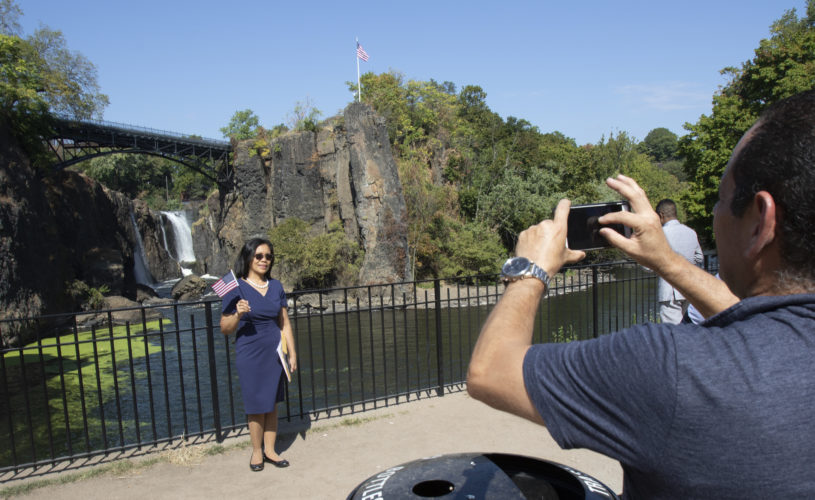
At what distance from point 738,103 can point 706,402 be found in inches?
1225

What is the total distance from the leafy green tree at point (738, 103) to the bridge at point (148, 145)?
→ 36357mm

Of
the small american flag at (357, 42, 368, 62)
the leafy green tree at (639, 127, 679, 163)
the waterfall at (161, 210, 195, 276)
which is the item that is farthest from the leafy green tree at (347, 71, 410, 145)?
the leafy green tree at (639, 127, 679, 163)

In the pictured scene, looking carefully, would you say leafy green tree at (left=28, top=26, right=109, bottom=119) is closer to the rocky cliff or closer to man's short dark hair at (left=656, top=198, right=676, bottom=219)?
the rocky cliff

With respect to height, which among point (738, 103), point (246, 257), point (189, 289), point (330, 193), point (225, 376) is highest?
point (738, 103)

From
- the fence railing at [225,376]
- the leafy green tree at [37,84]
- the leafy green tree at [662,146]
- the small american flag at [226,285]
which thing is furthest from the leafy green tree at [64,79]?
the leafy green tree at [662,146]

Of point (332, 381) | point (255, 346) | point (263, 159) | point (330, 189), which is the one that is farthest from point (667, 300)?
point (263, 159)

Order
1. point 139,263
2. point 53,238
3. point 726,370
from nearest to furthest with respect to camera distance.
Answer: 1. point 726,370
2. point 53,238
3. point 139,263

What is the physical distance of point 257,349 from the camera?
5105mm

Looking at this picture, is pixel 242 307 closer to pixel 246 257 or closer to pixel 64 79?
pixel 246 257

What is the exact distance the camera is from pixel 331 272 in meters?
30.2

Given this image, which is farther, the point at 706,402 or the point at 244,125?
the point at 244,125

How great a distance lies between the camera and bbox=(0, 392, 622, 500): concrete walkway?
15.4 ft

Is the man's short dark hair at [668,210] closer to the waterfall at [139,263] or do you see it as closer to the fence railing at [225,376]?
the fence railing at [225,376]

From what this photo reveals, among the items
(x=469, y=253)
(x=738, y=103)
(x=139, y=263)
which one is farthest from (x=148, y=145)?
(x=738, y=103)
